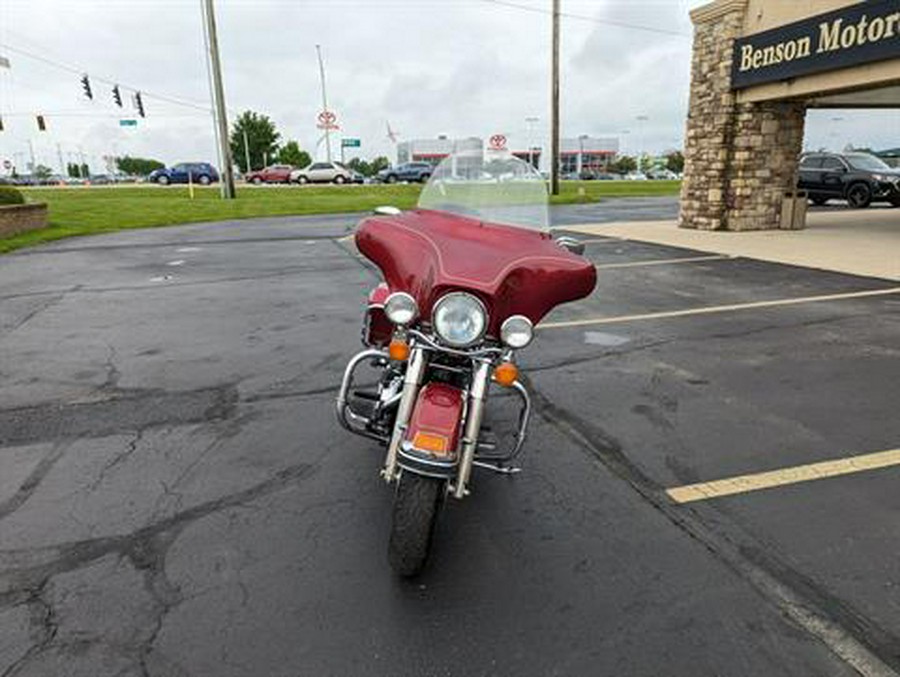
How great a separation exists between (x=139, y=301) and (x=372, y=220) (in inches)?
248

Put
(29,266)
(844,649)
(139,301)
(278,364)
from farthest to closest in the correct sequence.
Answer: (29,266), (139,301), (278,364), (844,649)

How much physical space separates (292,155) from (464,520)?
291 ft

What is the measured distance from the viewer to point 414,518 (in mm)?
2635

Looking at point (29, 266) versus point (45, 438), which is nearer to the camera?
point (45, 438)

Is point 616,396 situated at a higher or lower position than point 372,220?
lower

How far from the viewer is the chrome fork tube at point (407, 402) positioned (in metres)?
2.74

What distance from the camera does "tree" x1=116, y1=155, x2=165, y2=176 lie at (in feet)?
433

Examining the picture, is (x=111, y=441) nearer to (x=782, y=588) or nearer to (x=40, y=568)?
(x=40, y=568)

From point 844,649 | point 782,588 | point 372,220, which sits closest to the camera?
point 844,649

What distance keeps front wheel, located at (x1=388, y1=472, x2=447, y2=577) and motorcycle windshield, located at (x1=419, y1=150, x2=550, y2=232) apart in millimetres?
1572

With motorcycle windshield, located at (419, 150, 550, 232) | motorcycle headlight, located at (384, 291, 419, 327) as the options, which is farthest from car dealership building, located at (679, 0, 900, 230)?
motorcycle headlight, located at (384, 291, 419, 327)

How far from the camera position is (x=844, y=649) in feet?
7.54

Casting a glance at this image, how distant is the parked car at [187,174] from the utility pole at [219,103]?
18.0 metres

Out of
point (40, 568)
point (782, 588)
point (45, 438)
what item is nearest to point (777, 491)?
point (782, 588)
